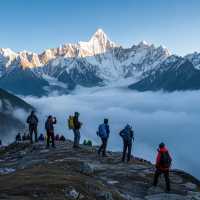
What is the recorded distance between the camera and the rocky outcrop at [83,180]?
24356 mm

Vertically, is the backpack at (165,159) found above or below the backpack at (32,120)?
below

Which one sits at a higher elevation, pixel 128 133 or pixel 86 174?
pixel 128 133

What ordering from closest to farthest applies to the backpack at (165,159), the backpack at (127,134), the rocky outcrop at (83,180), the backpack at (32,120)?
1. the rocky outcrop at (83,180)
2. the backpack at (165,159)
3. the backpack at (127,134)
4. the backpack at (32,120)

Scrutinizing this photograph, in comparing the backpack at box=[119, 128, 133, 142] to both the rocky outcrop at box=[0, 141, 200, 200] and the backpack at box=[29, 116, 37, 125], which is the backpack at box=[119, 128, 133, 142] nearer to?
the rocky outcrop at box=[0, 141, 200, 200]

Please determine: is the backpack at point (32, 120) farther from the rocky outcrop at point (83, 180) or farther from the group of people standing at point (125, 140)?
the rocky outcrop at point (83, 180)

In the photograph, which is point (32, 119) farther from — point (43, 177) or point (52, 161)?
point (43, 177)

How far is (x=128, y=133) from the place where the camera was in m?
40.6

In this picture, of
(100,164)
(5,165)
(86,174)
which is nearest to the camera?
(86,174)

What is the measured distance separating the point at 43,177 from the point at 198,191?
1024 cm

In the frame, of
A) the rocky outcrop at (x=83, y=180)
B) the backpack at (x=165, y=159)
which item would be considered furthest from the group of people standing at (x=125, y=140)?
the rocky outcrop at (x=83, y=180)

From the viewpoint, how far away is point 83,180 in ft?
92.1

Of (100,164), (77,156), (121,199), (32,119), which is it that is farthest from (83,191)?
(32,119)

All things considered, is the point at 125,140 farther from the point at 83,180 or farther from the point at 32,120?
the point at 32,120

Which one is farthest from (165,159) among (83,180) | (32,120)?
(32,120)
